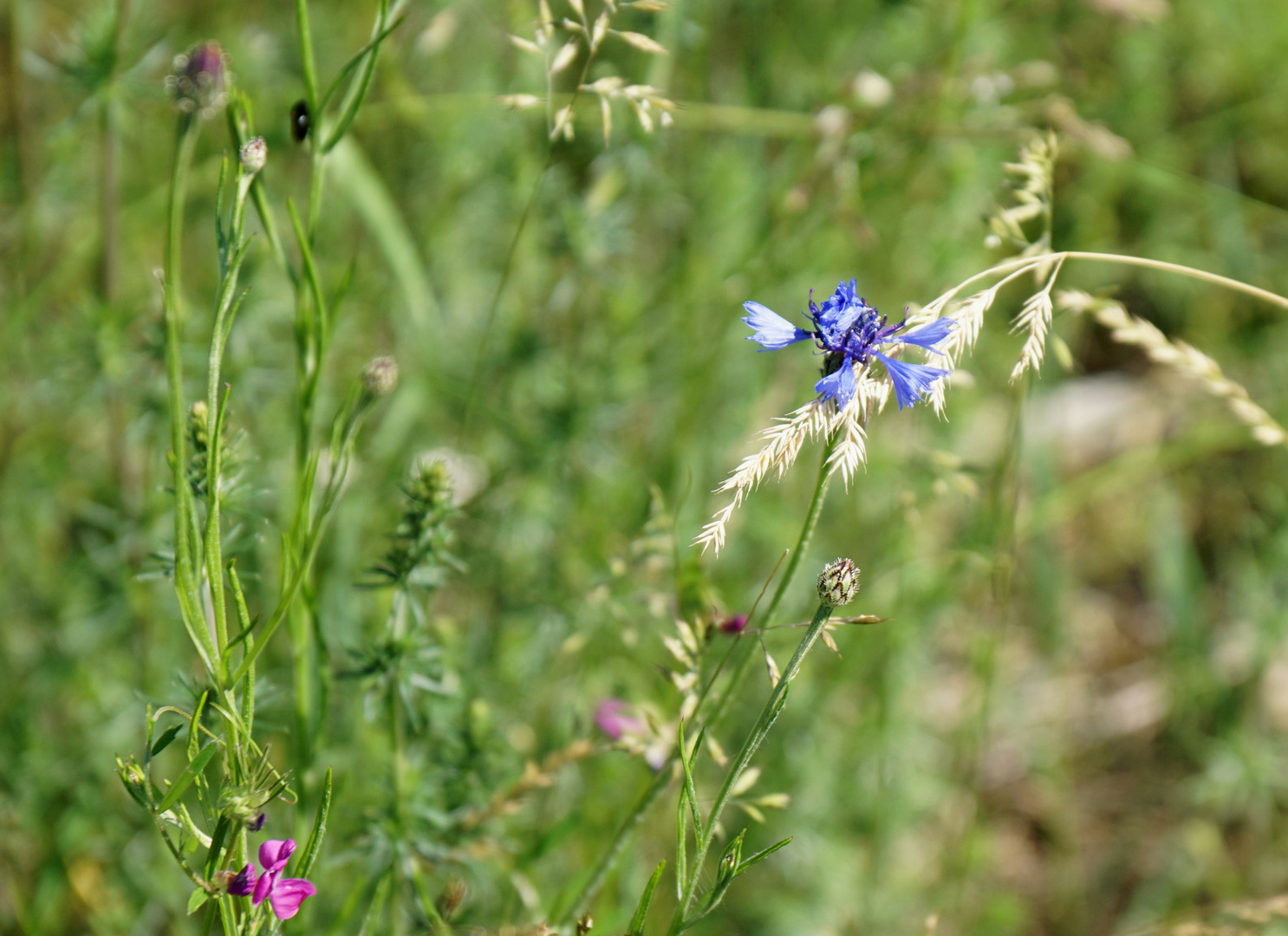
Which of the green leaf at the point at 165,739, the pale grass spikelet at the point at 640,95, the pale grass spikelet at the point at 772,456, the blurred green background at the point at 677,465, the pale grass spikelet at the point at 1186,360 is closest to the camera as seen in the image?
the pale grass spikelet at the point at 772,456

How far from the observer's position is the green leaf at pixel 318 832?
1067mm

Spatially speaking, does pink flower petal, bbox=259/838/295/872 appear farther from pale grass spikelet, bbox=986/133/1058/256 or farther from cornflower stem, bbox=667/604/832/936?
pale grass spikelet, bbox=986/133/1058/256

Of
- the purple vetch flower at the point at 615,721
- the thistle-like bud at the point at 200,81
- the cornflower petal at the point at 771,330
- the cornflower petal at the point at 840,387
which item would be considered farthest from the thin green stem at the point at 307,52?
the purple vetch flower at the point at 615,721

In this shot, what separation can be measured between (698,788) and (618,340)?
1.29 meters

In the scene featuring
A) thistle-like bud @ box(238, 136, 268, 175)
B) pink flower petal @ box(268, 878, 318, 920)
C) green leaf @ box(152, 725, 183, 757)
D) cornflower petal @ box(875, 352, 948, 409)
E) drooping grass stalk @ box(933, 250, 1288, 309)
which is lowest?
pink flower petal @ box(268, 878, 318, 920)

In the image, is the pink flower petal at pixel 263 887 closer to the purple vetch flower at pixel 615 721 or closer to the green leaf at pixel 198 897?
the green leaf at pixel 198 897

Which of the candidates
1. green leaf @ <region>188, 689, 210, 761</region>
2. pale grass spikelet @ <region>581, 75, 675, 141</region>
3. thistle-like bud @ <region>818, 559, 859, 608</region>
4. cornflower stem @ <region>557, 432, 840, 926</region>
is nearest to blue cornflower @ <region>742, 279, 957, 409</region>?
cornflower stem @ <region>557, 432, 840, 926</region>

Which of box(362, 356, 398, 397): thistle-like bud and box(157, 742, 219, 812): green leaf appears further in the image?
box(362, 356, 398, 397): thistle-like bud

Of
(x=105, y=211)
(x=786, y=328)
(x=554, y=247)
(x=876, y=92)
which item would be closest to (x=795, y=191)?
(x=876, y=92)

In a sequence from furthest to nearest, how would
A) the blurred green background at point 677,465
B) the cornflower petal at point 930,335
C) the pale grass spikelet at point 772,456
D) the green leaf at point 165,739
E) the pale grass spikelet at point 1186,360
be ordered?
1. the blurred green background at point 677,465
2. the pale grass spikelet at point 1186,360
3. the cornflower petal at point 930,335
4. the green leaf at point 165,739
5. the pale grass spikelet at point 772,456

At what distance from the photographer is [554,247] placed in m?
2.55

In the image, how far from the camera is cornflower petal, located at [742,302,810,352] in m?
1.31

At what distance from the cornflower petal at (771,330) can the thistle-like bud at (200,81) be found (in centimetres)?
87

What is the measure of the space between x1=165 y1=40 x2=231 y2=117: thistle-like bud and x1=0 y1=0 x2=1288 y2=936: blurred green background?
0.70m
